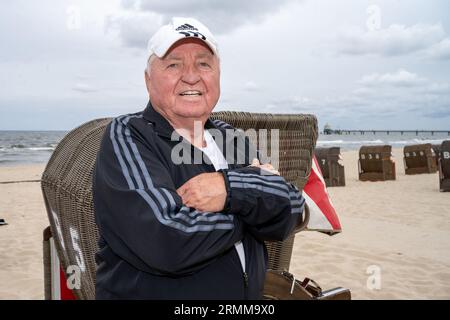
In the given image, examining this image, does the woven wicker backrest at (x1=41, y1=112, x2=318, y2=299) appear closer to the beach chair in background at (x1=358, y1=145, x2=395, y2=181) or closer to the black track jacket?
the black track jacket

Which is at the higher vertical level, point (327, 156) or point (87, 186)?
point (327, 156)

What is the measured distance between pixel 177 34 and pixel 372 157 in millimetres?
13319

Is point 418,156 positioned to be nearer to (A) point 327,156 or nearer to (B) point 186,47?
(A) point 327,156

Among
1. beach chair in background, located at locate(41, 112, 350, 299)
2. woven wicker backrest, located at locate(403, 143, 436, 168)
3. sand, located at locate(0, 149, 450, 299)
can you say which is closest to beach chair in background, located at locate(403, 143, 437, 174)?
woven wicker backrest, located at locate(403, 143, 436, 168)

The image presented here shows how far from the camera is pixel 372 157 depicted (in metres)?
14.3

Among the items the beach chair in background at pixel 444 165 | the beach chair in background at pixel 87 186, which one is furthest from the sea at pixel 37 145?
the beach chair in background at pixel 87 186

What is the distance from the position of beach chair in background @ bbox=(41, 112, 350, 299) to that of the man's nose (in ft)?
1.27

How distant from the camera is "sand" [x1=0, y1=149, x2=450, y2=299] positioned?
466 cm

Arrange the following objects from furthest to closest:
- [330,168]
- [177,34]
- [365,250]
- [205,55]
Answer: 1. [330,168]
2. [365,250]
3. [205,55]
4. [177,34]

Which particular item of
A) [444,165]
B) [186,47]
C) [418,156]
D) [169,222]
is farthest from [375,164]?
[169,222]

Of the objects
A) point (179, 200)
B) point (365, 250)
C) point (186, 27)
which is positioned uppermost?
point (186, 27)

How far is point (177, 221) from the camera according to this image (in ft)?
4.98

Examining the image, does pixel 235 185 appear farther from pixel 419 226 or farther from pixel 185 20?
pixel 419 226
